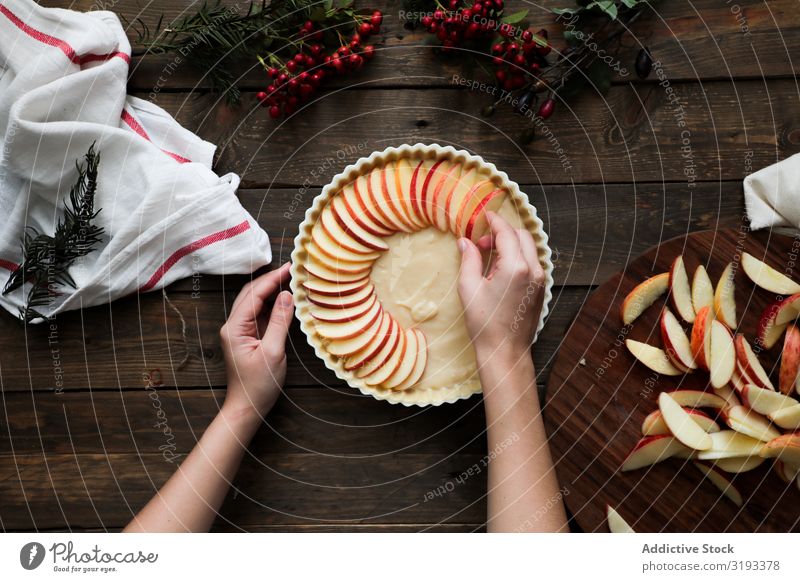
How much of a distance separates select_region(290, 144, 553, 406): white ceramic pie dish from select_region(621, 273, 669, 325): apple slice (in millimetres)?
155

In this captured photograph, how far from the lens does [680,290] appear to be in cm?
115

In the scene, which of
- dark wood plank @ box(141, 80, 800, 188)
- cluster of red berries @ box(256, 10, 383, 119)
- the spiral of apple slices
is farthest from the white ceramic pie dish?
cluster of red berries @ box(256, 10, 383, 119)

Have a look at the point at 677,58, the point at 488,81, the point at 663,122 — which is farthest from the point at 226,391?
the point at 677,58

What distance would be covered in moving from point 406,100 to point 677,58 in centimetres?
61

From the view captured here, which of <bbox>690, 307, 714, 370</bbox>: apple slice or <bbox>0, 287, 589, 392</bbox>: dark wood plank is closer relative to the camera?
<bbox>690, 307, 714, 370</bbox>: apple slice

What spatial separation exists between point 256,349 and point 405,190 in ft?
1.53

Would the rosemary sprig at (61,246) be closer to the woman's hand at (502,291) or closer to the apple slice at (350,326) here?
the apple slice at (350,326)

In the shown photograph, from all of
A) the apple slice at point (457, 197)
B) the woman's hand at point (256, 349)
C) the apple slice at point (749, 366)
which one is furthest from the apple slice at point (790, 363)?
the woman's hand at point (256, 349)

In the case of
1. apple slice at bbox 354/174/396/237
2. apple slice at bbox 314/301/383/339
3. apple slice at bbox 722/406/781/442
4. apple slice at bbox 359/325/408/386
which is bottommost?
apple slice at bbox 359/325/408/386

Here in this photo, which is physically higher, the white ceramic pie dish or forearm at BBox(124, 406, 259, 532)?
the white ceramic pie dish

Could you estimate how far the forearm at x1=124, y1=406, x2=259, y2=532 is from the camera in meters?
1.17

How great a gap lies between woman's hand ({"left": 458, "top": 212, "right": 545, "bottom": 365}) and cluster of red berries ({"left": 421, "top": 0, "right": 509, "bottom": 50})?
40 centimetres

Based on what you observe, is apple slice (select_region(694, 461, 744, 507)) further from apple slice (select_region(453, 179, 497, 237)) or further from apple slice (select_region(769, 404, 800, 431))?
apple slice (select_region(453, 179, 497, 237))
